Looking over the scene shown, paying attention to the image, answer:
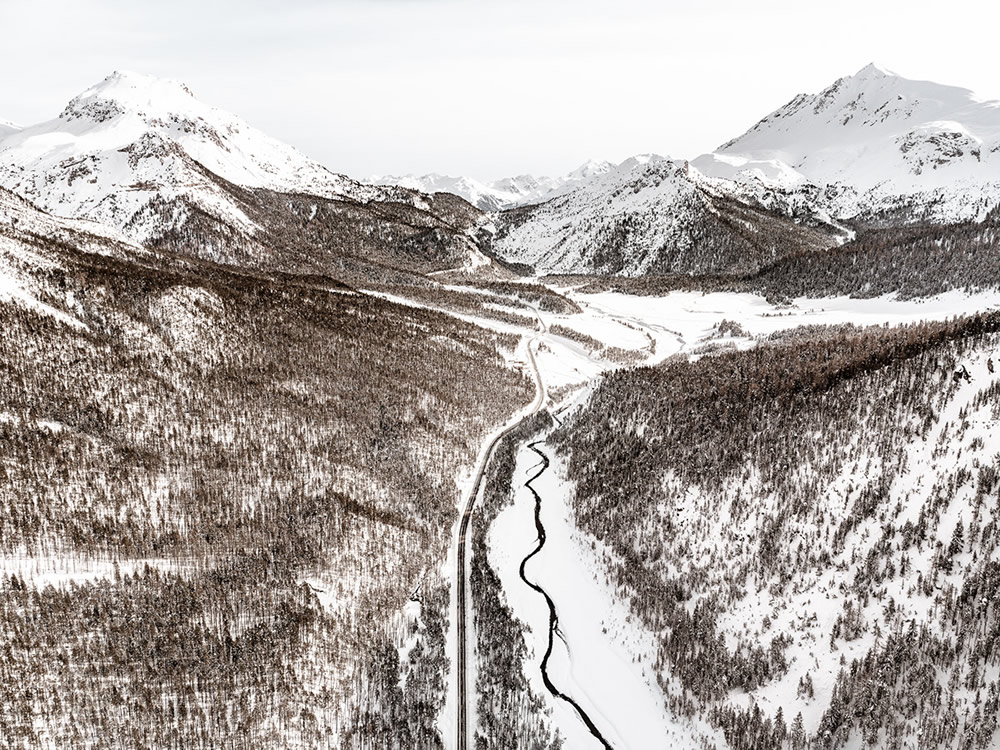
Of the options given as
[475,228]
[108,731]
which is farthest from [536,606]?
[475,228]

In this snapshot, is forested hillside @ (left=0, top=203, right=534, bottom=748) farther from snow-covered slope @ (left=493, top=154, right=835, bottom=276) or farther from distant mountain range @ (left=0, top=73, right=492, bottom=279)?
snow-covered slope @ (left=493, top=154, right=835, bottom=276)

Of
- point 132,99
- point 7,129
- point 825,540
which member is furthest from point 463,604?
point 7,129

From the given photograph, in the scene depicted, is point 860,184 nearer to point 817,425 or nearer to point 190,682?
point 817,425

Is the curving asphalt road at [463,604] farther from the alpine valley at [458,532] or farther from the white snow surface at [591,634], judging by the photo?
the white snow surface at [591,634]

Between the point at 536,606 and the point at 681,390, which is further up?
the point at 681,390

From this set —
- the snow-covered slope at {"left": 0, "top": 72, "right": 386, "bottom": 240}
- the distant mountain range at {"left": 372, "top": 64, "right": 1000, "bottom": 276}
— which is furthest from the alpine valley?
the distant mountain range at {"left": 372, "top": 64, "right": 1000, "bottom": 276}

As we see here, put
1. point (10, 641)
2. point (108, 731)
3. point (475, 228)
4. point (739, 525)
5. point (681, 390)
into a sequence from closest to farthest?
point (108, 731) < point (10, 641) < point (739, 525) < point (681, 390) < point (475, 228)

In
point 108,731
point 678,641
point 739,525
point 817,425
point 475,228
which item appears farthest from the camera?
point 475,228
